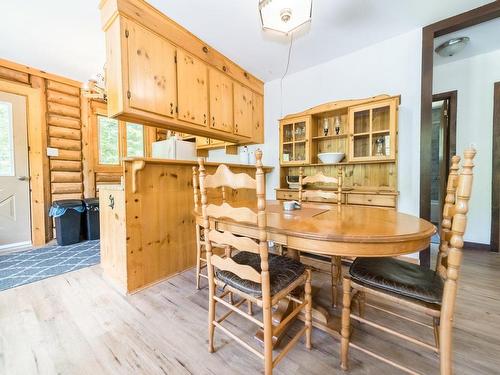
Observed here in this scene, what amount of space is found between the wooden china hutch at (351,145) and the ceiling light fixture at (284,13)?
1.30 m

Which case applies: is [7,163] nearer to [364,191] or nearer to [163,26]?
[163,26]

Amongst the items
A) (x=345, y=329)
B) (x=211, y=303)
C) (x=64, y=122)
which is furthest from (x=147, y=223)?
(x=64, y=122)

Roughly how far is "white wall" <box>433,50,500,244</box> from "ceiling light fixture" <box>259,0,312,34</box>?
2.66 meters

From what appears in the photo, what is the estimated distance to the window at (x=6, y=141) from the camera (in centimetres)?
305

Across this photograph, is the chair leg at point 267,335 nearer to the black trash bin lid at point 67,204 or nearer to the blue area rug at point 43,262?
the blue area rug at point 43,262

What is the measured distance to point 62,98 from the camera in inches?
139

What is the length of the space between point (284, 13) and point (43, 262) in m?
3.54

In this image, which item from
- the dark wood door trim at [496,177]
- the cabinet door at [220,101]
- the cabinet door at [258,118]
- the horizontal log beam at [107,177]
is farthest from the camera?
the horizontal log beam at [107,177]

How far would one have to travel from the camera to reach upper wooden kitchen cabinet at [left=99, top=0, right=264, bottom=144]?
6.45 ft

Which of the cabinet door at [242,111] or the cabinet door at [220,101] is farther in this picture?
the cabinet door at [242,111]

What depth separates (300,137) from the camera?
3.16 m

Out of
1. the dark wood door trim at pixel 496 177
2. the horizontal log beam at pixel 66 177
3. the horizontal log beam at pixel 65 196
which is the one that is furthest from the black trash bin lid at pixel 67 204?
the dark wood door trim at pixel 496 177

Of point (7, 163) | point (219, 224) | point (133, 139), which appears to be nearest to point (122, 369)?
point (219, 224)

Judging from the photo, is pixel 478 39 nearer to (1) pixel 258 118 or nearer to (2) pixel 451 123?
(2) pixel 451 123
